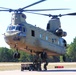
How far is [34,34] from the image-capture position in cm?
4078

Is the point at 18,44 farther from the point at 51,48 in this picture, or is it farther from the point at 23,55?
the point at 23,55

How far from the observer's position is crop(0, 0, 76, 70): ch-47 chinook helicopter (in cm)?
3838

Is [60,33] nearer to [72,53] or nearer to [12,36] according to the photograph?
[12,36]

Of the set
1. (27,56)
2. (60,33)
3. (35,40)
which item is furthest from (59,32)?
(27,56)

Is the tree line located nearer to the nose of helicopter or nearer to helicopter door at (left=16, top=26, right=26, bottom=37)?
helicopter door at (left=16, top=26, right=26, bottom=37)

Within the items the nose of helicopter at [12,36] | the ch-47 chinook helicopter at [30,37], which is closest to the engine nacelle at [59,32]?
the ch-47 chinook helicopter at [30,37]

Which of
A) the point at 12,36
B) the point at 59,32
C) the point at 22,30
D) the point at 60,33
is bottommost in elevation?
the point at 12,36

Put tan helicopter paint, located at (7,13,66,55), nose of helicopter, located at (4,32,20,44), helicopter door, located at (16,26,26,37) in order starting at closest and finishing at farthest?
nose of helicopter, located at (4,32,20,44) < helicopter door, located at (16,26,26,37) < tan helicopter paint, located at (7,13,66,55)

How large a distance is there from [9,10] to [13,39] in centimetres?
363

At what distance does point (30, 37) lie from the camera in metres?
39.9

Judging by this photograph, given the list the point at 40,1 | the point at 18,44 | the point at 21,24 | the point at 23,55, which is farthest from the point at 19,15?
the point at 23,55

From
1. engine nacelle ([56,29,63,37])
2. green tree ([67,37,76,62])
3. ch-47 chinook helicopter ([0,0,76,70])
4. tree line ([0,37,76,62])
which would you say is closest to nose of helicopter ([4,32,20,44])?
ch-47 chinook helicopter ([0,0,76,70])

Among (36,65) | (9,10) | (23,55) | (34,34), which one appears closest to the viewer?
(9,10)

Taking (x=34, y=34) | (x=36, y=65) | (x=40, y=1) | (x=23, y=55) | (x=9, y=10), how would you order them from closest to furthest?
(x=40, y=1), (x=9, y=10), (x=34, y=34), (x=36, y=65), (x=23, y=55)
